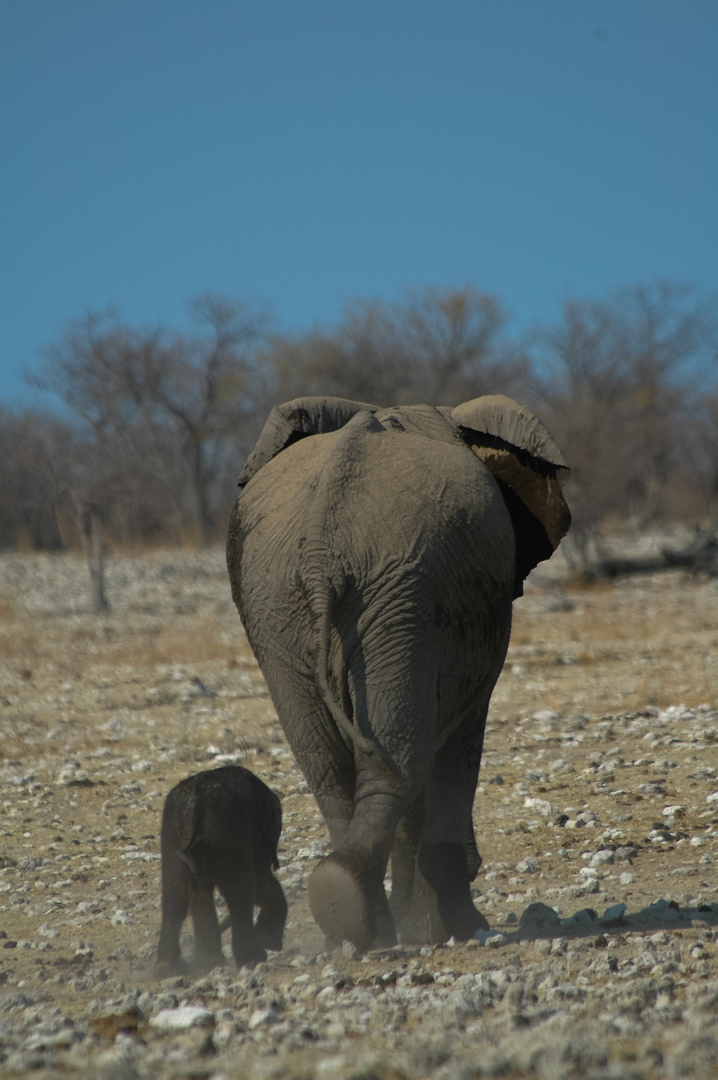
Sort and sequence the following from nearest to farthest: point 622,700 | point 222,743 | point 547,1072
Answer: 1. point 547,1072
2. point 222,743
3. point 622,700

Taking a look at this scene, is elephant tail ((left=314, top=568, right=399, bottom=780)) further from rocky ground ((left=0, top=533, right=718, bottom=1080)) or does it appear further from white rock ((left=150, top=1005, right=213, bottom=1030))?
white rock ((left=150, top=1005, right=213, bottom=1030))

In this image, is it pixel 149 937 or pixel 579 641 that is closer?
pixel 149 937

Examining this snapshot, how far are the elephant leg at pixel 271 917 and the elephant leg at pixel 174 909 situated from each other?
32 centimetres

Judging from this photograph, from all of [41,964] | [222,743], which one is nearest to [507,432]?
[41,964]

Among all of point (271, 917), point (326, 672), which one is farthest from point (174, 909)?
point (326, 672)

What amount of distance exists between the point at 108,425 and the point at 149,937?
17951 millimetres

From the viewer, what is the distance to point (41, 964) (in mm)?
4453

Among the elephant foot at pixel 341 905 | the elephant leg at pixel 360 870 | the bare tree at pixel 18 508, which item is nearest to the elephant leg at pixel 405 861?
the elephant leg at pixel 360 870

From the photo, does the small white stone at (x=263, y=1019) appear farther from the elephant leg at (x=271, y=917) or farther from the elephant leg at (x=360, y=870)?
the elephant leg at (x=271, y=917)

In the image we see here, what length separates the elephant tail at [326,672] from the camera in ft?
12.4

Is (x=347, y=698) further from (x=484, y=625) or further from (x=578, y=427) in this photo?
(x=578, y=427)

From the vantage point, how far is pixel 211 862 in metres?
4.39

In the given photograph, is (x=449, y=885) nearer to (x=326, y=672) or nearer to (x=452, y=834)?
(x=452, y=834)

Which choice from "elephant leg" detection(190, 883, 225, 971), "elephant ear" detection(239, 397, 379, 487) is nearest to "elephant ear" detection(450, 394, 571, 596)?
"elephant ear" detection(239, 397, 379, 487)
